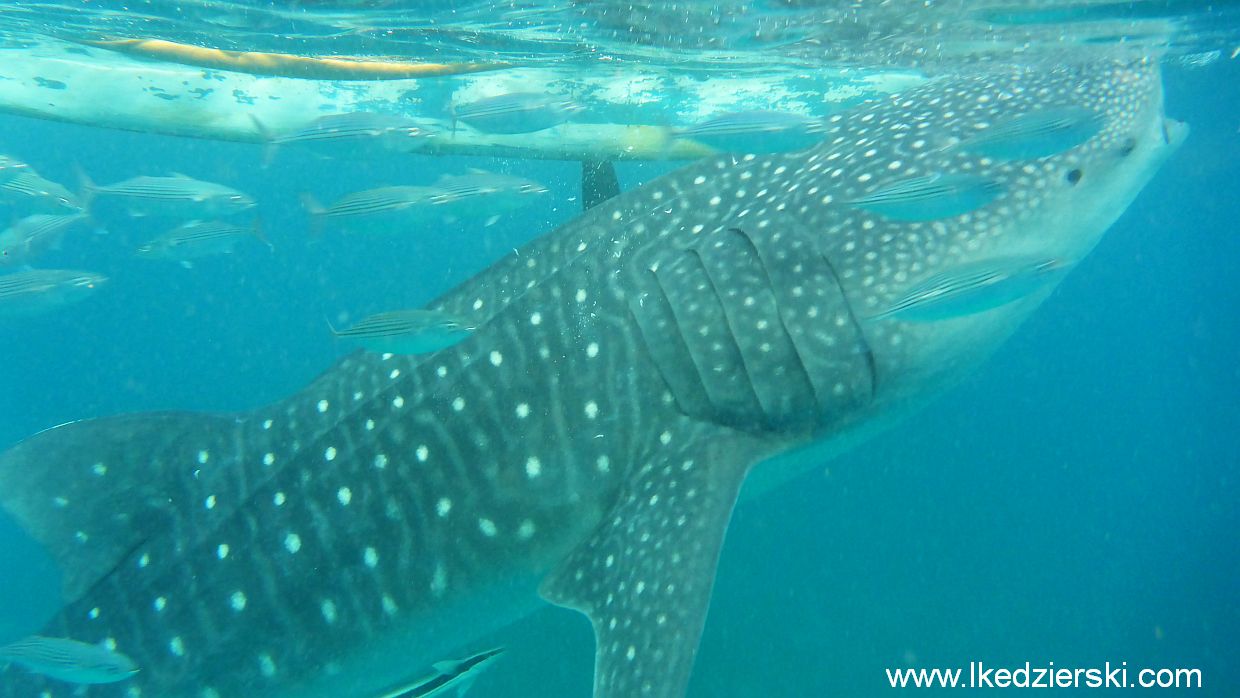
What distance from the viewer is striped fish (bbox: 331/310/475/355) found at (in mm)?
3432

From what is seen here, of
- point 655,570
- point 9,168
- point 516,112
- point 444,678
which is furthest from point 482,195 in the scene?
point 9,168

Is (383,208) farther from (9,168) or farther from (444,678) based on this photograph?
(9,168)

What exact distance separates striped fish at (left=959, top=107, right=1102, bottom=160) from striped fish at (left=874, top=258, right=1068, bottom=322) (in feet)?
1.86

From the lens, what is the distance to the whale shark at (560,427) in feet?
10.2

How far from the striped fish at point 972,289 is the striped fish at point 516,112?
12.9 ft

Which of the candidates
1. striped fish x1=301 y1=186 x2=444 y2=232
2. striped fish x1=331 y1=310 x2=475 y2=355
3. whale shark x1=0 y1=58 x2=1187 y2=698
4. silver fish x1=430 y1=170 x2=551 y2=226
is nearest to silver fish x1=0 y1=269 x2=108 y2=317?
striped fish x1=301 y1=186 x2=444 y2=232

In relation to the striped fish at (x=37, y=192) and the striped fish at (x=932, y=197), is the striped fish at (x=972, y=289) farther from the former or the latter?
the striped fish at (x=37, y=192)

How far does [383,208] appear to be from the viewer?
5516 millimetres

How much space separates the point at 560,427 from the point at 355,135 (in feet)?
12.6

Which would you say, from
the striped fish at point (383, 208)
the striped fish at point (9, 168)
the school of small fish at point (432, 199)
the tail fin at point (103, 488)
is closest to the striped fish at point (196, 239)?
the school of small fish at point (432, 199)

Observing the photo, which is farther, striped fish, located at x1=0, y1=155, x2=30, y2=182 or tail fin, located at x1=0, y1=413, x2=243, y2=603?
striped fish, located at x1=0, y1=155, x2=30, y2=182

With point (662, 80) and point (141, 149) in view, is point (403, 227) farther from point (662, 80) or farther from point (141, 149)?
point (141, 149)

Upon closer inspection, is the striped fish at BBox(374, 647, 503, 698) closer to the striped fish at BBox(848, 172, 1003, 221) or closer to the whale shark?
the whale shark

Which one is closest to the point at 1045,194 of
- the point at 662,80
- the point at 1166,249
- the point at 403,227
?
the point at 403,227
